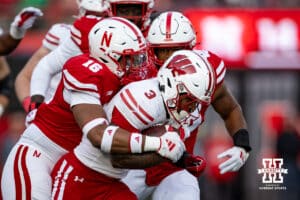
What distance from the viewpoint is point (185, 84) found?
5664 mm

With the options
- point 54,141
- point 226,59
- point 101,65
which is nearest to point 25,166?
point 54,141

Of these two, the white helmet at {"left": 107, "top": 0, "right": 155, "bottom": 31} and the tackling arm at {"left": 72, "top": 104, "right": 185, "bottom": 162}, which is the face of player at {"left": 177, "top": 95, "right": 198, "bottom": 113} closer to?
the tackling arm at {"left": 72, "top": 104, "right": 185, "bottom": 162}

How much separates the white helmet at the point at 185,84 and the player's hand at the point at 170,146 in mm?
155

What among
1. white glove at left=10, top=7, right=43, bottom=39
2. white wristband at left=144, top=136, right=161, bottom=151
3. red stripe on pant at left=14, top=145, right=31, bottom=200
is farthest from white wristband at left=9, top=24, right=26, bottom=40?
white wristband at left=144, top=136, right=161, bottom=151

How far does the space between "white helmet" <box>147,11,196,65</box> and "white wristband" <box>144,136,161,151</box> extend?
93cm

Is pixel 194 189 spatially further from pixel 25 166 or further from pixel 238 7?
pixel 238 7

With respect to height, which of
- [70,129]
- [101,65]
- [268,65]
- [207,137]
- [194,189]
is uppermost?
[101,65]

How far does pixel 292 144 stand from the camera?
1152 centimetres

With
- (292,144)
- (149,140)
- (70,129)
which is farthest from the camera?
(292,144)

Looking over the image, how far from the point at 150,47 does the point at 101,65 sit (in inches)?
26.6

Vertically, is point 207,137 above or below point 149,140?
below

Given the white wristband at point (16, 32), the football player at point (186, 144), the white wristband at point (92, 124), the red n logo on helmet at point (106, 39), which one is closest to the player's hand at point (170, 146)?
the white wristband at point (92, 124)

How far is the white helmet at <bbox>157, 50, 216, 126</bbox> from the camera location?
566 cm

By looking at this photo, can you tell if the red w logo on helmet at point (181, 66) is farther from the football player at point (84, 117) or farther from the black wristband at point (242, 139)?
the black wristband at point (242, 139)
